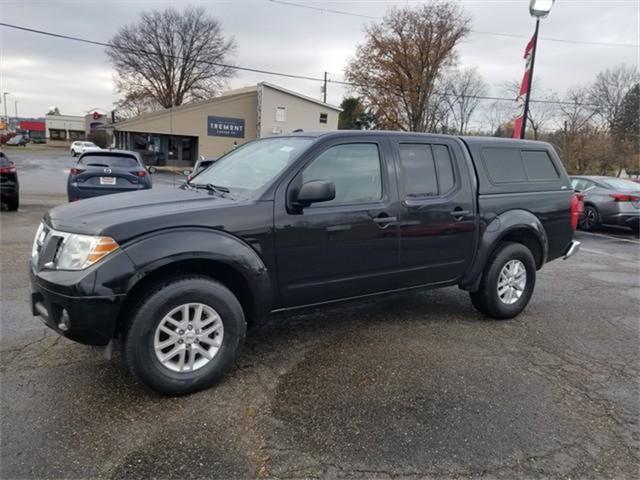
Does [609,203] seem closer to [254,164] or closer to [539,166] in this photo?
[539,166]

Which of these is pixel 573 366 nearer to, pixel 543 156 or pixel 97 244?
pixel 543 156

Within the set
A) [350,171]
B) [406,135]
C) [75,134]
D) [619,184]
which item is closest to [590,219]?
[619,184]

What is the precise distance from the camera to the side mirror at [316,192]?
11.0ft

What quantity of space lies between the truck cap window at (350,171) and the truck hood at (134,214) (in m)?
0.72

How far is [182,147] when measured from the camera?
3719 centimetres

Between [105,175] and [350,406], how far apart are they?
822 centimetres

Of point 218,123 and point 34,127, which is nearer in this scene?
point 218,123

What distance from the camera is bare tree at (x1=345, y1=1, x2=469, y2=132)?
36.7 meters

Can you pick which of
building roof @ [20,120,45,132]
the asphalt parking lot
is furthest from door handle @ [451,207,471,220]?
building roof @ [20,120,45,132]

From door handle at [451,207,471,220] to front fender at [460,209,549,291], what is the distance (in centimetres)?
30

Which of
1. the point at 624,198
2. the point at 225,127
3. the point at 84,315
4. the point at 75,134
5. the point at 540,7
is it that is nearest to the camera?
the point at 84,315

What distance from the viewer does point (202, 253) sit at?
122 inches

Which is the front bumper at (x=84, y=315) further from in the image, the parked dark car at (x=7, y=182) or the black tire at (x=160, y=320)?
the parked dark car at (x=7, y=182)

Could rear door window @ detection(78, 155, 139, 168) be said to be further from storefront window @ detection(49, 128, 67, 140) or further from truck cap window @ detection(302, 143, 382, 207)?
storefront window @ detection(49, 128, 67, 140)
